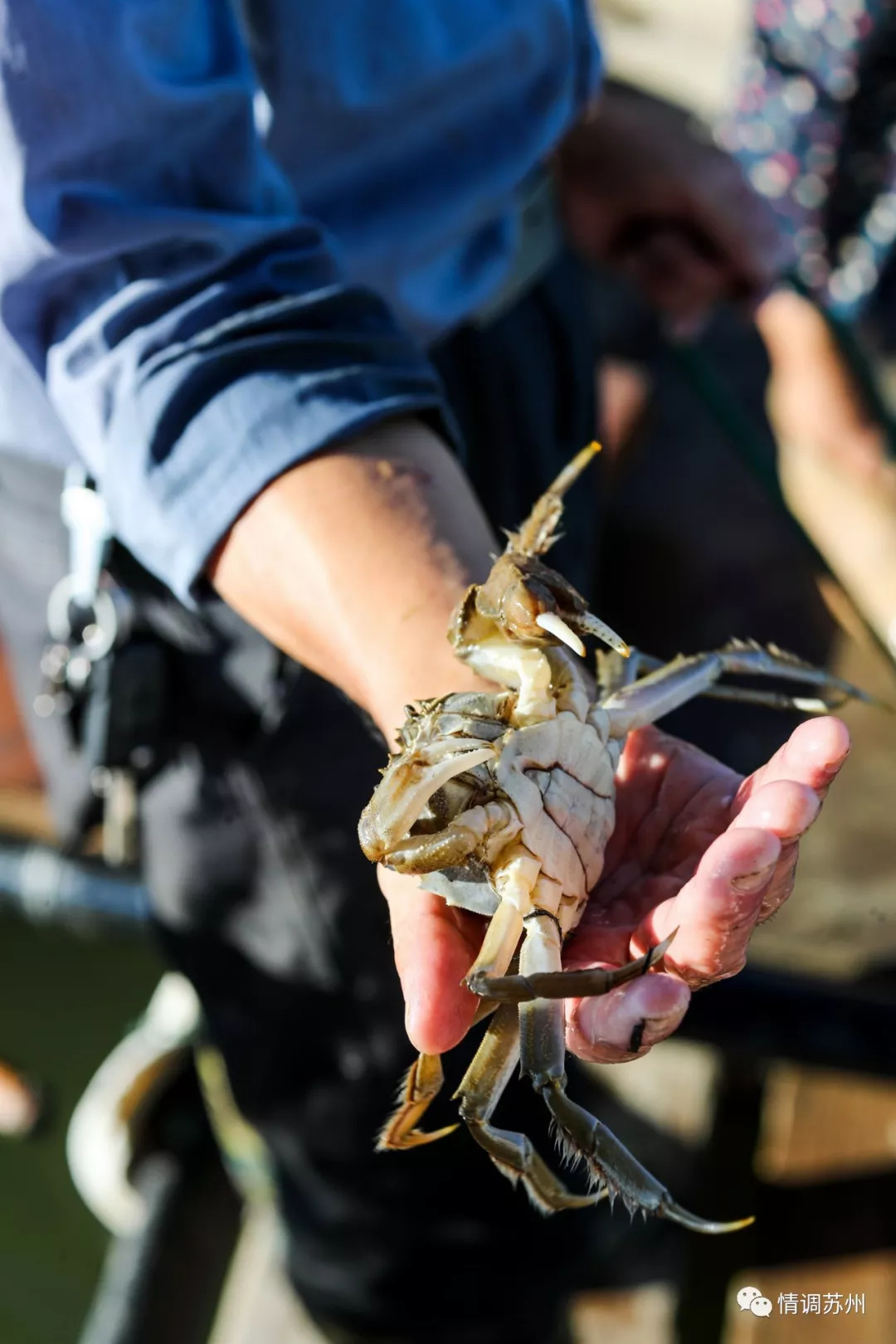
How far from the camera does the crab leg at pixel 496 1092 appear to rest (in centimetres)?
82

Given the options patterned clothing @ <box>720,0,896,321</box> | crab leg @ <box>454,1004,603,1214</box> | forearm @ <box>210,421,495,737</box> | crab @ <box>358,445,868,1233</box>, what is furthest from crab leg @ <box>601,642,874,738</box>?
patterned clothing @ <box>720,0,896,321</box>

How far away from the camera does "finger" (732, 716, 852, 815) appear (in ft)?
2.38

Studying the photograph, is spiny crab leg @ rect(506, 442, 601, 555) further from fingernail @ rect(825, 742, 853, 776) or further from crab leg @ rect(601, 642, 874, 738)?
fingernail @ rect(825, 742, 853, 776)

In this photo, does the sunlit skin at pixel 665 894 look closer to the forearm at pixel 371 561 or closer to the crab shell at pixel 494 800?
the crab shell at pixel 494 800

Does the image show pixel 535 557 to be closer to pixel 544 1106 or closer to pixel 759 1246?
pixel 544 1106

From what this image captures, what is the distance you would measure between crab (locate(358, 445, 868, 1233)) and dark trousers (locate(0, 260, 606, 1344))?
0.62 ft

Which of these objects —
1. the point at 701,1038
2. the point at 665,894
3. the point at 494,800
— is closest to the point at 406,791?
the point at 494,800

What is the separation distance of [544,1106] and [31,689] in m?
0.78

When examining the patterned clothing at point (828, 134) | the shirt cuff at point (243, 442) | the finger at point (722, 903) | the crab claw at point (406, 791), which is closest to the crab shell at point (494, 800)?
the crab claw at point (406, 791)

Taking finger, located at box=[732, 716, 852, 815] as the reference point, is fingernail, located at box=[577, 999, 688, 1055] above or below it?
below

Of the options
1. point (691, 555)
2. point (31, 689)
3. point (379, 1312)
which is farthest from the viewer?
point (691, 555)

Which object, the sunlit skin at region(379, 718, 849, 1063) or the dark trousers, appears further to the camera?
the dark trousers

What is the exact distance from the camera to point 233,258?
96cm

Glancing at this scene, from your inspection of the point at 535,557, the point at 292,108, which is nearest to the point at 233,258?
the point at 292,108
